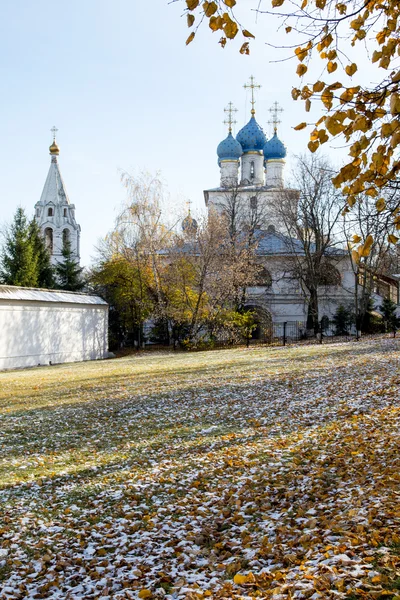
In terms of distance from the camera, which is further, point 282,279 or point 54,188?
point 54,188

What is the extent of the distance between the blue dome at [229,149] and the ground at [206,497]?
46105 mm

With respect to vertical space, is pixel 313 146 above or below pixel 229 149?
below

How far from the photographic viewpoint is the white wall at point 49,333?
24.5 metres

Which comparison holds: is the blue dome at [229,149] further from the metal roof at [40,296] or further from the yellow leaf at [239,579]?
the yellow leaf at [239,579]

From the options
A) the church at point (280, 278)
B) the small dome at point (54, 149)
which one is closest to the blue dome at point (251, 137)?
the church at point (280, 278)

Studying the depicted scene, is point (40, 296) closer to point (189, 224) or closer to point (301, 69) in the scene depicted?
point (189, 224)

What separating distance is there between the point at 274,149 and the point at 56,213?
71.3 feet

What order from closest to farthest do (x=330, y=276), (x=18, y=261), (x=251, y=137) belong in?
(x=18, y=261) < (x=330, y=276) < (x=251, y=137)

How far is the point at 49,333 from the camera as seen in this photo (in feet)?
88.8

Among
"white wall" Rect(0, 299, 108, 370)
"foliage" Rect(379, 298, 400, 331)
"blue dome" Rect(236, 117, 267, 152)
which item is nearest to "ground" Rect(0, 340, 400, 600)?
"white wall" Rect(0, 299, 108, 370)

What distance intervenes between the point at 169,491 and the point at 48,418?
5.39m

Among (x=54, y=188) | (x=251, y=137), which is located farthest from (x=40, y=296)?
(x=251, y=137)

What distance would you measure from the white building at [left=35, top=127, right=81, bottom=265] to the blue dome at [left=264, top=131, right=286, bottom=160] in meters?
19.6

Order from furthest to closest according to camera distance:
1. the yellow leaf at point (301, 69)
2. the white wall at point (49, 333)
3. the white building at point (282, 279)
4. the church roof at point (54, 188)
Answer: the church roof at point (54, 188), the white building at point (282, 279), the white wall at point (49, 333), the yellow leaf at point (301, 69)
